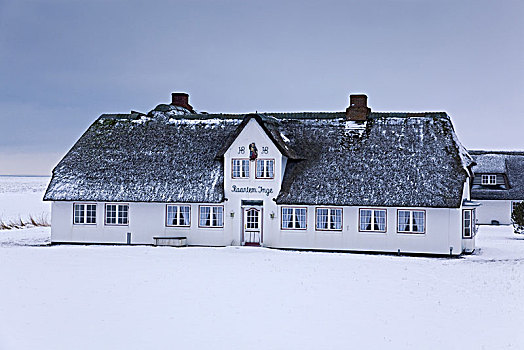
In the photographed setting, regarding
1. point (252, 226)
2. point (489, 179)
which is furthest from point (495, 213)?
point (252, 226)

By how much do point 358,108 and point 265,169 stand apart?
6020 millimetres

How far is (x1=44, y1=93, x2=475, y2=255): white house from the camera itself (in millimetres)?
29781

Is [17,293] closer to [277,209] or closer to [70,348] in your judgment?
[70,348]

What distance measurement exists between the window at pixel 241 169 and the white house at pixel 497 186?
26864mm

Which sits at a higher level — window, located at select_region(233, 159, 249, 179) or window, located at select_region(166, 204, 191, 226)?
window, located at select_region(233, 159, 249, 179)

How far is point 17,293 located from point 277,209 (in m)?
14.8

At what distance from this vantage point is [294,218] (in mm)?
31156

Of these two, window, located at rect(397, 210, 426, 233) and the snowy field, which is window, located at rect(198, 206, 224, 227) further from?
window, located at rect(397, 210, 426, 233)

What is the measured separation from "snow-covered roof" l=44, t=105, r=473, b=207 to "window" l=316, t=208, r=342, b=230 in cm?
66

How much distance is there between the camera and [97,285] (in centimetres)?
2030

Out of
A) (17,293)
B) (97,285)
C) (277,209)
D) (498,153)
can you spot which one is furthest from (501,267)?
(498,153)

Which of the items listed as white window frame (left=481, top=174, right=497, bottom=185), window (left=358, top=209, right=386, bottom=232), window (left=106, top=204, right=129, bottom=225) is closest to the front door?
window (left=358, top=209, right=386, bottom=232)

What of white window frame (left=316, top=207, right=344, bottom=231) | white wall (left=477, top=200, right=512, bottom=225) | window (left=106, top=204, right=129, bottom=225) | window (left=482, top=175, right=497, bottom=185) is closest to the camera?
white window frame (left=316, top=207, right=344, bottom=231)

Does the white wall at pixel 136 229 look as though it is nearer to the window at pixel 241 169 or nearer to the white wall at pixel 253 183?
the white wall at pixel 253 183
